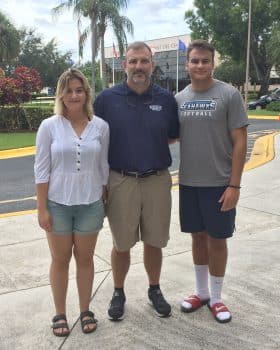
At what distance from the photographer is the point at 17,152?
41.9 ft

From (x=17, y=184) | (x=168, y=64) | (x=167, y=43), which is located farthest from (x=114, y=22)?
(x=167, y=43)

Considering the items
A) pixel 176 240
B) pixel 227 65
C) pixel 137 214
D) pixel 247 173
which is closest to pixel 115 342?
pixel 137 214

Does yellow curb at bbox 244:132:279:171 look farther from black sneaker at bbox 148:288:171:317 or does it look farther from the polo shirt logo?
the polo shirt logo

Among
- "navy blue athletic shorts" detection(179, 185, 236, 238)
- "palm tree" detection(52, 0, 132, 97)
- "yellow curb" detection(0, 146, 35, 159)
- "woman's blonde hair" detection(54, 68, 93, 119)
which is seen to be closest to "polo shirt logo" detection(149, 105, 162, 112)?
"woman's blonde hair" detection(54, 68, 93, 119)

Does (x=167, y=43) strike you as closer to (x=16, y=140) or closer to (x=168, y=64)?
(x=168, y=64)

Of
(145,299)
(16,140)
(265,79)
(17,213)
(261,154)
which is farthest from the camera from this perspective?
(265,79)

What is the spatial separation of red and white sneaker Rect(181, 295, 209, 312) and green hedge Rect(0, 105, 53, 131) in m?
15.3

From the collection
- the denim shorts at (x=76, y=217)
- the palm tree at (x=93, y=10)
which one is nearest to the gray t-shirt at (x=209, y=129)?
the denim shorts at (x=76, y=217)

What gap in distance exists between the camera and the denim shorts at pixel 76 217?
294 cm

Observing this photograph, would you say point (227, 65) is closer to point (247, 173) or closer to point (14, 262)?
point (247, 173)

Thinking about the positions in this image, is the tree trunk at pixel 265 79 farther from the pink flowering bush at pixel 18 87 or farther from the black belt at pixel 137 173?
the black belt at pixel 137 173

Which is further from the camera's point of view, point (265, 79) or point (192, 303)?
point (265, 79)

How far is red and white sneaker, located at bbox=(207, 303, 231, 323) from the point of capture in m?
3.24

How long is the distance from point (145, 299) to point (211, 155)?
4.04ft
